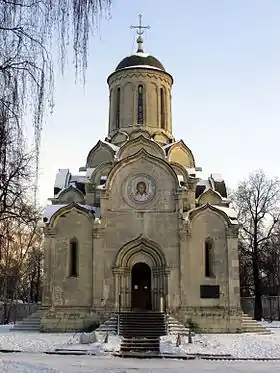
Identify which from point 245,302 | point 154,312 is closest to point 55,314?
point 154,312

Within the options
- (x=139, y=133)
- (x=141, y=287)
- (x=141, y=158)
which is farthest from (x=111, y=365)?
(x=139, y=133)

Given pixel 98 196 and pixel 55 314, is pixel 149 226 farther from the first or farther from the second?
pixel 55 314

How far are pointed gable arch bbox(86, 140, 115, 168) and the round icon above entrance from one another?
2.70m

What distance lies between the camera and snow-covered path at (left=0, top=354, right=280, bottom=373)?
505 inches

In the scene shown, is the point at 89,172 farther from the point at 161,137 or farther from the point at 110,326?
the point at 110,326

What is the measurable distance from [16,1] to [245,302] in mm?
35620

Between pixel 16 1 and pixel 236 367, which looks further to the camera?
pixel 236 367

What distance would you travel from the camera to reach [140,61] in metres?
31.3

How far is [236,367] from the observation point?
48.2 ft

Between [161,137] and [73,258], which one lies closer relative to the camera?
[73,258]

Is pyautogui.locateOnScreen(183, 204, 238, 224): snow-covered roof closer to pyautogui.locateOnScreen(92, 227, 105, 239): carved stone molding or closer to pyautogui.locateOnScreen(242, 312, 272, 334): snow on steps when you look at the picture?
pyautogui.locateOnScreen(92, 227, 105, 239): carved stone molding

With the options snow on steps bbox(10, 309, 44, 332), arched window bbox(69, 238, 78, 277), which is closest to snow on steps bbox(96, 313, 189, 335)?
arched window bbox(69, 238, 78, 277)

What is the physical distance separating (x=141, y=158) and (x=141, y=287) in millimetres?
6765

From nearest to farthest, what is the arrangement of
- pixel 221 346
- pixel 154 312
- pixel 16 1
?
pixel 16 1, pixel 221 346, pixel 154 312
